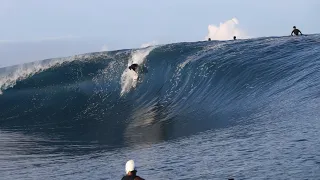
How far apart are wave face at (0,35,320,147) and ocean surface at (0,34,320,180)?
0.21 ft

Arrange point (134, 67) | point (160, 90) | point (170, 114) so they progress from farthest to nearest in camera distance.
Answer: point (134, 67), point (160, 90), point (170, 114)

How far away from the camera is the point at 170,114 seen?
19.5m

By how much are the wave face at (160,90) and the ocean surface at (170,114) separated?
0.21 ft

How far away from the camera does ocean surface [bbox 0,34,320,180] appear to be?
11.2 metres

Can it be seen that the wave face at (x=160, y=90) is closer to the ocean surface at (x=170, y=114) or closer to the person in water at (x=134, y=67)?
the ocean surface at (x=170, y=114)

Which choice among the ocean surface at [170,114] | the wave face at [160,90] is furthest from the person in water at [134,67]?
the ocean surface at [170,114]

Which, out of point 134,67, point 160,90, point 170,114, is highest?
point 134,67

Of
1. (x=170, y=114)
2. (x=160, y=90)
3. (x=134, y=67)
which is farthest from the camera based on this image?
(x=134, y=67)

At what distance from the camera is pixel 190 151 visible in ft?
41.4

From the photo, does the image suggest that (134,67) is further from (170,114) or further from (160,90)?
(170,114)

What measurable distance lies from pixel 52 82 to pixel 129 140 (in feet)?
49.2

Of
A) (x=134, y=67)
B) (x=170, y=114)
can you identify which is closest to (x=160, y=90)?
(x=134, y=67)

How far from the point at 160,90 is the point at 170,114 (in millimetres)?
5056

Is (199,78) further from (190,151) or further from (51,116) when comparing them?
(190,151)
